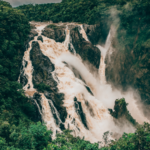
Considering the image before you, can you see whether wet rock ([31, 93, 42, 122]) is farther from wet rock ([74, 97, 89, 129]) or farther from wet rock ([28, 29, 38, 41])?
wet rock ([28, 29, 38, 41])

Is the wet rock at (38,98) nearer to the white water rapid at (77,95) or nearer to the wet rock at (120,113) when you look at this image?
the white water rapid at (77,95)

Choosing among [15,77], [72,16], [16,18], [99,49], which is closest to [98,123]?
[15,77]

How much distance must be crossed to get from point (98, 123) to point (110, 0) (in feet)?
104

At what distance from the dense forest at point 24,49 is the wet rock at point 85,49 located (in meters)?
5.23

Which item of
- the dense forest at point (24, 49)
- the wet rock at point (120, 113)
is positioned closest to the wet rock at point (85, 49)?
the dense forest at point (24, 49)

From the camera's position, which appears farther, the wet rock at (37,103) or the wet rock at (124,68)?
the wet rock at (124,68)

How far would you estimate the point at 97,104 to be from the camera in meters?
24.3

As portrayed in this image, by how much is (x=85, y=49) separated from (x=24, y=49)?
38.2 ft

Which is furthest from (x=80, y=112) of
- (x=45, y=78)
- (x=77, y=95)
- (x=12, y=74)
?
(x=12, y=74)

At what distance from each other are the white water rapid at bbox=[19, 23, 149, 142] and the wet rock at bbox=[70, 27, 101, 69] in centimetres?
105

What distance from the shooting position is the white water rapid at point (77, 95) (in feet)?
69.2

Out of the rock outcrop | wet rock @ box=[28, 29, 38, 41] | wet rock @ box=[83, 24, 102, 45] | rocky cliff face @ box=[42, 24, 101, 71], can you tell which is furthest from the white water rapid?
wet rock @ box=[83, 24, 102, 45]

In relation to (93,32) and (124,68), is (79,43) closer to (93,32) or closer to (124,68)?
(93,32)

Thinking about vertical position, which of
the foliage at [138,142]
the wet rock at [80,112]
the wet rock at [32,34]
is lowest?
the foliage at [138,142]
